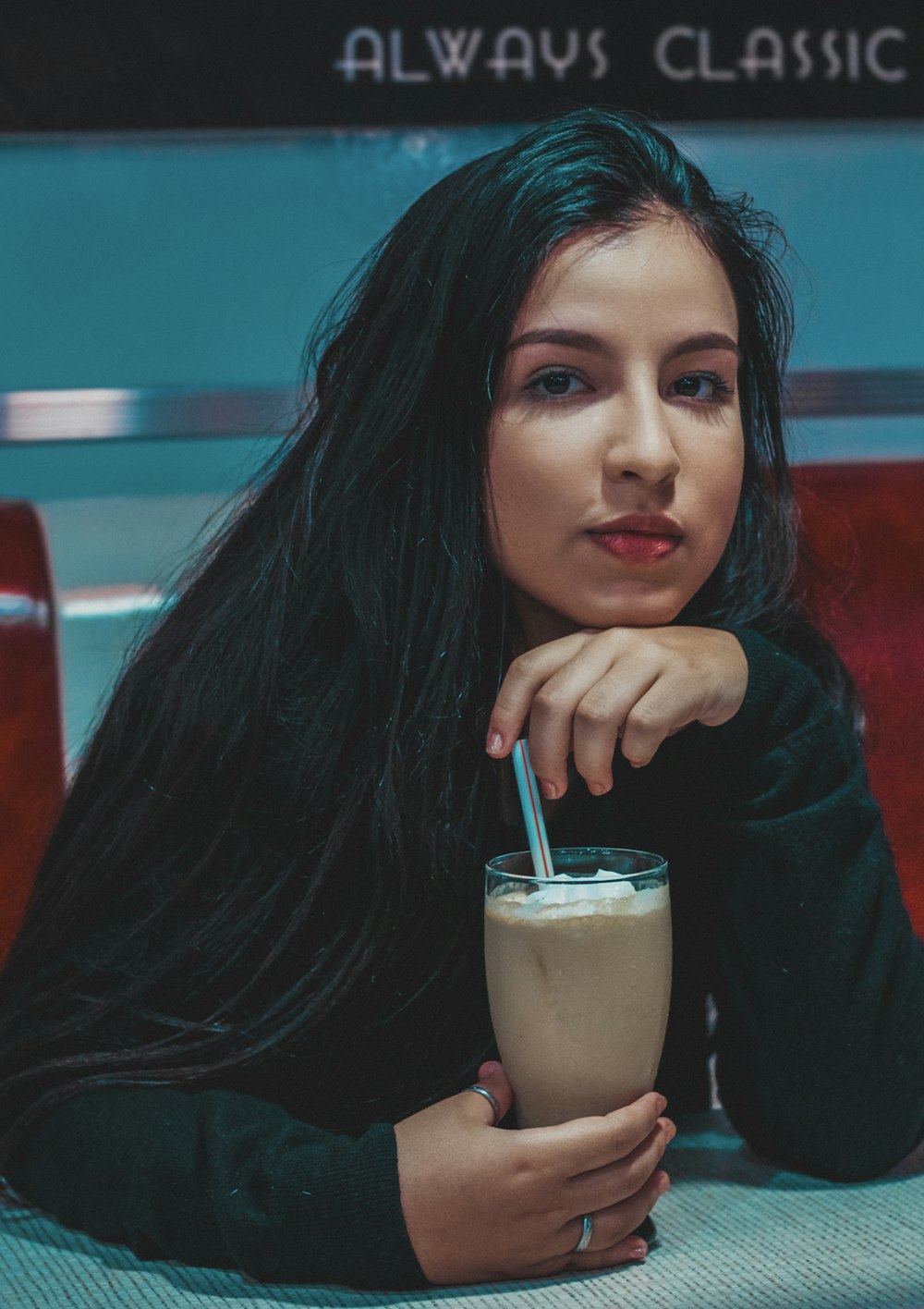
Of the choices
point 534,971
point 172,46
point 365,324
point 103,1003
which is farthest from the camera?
point 172,46

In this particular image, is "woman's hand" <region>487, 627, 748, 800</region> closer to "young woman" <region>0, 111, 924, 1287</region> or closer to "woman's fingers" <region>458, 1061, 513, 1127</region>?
"young woman" <region>0, 111, 924, 1287</region>

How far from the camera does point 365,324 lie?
1086mm

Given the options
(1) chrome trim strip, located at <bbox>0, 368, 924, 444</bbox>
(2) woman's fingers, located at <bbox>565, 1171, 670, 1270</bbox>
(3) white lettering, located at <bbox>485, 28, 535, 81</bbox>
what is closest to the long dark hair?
(2) woman's fingers, located at <bbox>565, 1171, 670, 1270</bbox>

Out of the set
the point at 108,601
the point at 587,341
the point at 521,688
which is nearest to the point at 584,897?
the point at 521,688

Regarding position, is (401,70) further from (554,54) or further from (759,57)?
(759,57)

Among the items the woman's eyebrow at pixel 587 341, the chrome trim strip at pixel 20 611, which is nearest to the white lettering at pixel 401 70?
the chrome trim strip at pixel 20 611

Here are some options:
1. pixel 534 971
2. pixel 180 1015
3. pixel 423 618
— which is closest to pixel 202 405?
pixel 423 618

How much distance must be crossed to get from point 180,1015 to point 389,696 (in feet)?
0.85

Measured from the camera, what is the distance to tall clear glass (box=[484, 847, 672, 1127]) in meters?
0.80

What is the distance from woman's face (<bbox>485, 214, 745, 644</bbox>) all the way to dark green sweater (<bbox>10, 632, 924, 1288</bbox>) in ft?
0.33

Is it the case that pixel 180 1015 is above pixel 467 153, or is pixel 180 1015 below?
below

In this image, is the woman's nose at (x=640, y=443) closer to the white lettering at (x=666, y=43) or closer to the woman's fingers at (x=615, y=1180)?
the woman's fingers at (x=615, y=1180)

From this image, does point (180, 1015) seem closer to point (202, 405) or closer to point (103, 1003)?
point (103, 1003)

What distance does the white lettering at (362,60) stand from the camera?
1.70 m
